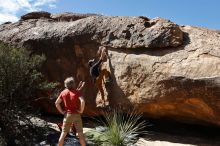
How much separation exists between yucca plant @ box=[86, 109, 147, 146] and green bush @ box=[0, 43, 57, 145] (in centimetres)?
225

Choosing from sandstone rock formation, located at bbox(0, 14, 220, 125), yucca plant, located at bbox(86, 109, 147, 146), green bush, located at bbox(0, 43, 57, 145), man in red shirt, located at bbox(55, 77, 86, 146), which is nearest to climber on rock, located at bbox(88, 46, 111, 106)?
sandstone rock formation, located at bbox(0, 14, 220, 125)

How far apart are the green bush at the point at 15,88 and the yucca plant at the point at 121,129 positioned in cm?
225

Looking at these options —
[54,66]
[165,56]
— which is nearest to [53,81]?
[54,66]

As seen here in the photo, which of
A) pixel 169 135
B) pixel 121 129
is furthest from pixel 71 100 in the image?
pixel 169 135

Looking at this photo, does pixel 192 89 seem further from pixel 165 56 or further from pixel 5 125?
pixel 5 125

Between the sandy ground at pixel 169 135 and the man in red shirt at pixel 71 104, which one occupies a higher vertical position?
the man in red shirt at pixel 71 104

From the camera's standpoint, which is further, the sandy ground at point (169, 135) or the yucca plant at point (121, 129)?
the sandy ground at point (169, 135)

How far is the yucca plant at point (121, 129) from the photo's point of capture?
477 inches

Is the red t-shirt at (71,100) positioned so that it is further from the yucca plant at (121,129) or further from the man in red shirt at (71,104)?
the yucca plant at (121,129)

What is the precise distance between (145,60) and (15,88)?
3930mm

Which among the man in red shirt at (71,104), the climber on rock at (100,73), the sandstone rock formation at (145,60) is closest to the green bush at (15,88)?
the climber on rock at (100,73)

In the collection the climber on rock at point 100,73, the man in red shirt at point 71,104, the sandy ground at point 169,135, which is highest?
the climber on rock at point 100,73

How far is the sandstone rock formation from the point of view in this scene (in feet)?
40.7

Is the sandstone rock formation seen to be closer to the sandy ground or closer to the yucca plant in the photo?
the yucca plant
